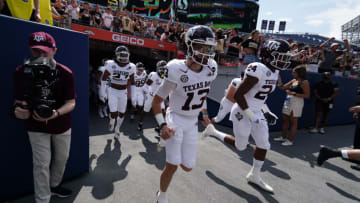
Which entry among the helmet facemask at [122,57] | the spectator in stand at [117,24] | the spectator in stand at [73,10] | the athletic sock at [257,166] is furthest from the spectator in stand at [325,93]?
the spectator in stand at [73,10]

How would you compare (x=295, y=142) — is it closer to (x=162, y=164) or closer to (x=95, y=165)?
(x=162, y=164)

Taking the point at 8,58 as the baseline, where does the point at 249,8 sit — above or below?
above

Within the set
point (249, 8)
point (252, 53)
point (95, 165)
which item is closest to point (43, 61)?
point (95, 165)

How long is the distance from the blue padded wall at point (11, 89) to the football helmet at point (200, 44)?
183 centimetres

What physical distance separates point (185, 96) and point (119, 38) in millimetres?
8778

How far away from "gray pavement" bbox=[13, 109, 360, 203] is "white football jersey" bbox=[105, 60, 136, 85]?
1600 millimetres

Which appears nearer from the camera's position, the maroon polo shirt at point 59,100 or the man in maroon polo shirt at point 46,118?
the man in maroon polo shirt at point 46,118

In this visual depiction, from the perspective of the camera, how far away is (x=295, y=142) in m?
6.46

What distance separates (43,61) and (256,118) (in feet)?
9.82

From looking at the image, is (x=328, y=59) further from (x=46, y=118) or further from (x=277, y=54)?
(x=46, y=118)

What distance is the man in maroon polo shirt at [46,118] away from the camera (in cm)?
212

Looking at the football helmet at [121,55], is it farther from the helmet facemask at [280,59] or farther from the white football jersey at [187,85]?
the helmet facemask at [280,59]

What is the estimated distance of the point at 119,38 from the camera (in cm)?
1010

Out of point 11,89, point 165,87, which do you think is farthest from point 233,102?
point 11,89
